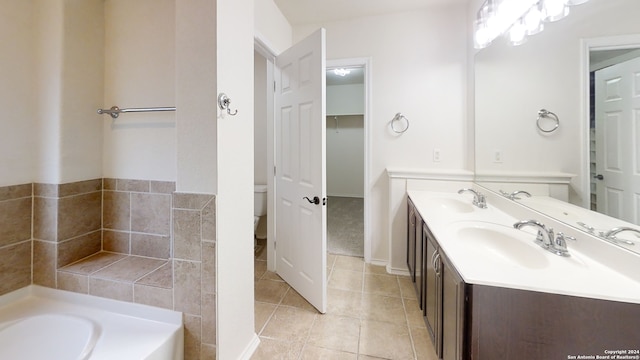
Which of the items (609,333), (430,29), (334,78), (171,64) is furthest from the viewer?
(334,78)

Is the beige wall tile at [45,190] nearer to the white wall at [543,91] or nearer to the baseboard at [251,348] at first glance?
the baseboard at [251,348]

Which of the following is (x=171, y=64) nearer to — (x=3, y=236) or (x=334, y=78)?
(x=3, y=236)

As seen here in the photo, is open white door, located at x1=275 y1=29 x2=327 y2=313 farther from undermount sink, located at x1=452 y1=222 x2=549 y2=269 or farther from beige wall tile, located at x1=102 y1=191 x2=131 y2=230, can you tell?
beige wall tile, located at x1=102 y1=191 x2=131 y2=230

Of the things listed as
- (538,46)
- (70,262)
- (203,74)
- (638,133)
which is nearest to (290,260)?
(70,262)

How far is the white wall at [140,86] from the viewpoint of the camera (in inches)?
66.4

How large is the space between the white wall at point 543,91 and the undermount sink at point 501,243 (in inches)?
12.2

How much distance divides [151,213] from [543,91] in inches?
102

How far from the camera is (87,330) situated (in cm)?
125

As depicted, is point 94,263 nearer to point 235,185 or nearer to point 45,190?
point 45,190

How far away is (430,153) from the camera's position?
8.17 ft

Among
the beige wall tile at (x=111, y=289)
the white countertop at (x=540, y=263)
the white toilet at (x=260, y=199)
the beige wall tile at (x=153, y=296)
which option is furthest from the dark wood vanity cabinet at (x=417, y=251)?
the beige wall tile at (x=111, y=289)

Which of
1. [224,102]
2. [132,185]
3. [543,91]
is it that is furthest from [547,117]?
[132,185]

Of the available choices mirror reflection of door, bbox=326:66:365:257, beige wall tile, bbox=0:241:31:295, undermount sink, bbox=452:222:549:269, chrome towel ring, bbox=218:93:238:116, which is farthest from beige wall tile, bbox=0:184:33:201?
mirror reflection of door, bbox=326:66:365:257

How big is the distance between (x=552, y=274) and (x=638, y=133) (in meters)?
0.59
